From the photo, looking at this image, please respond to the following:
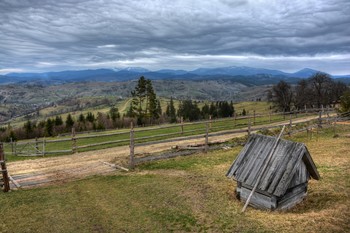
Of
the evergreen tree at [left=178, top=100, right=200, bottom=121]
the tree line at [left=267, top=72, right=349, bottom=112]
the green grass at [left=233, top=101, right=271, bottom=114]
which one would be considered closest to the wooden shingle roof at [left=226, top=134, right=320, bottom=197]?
the tree line at [left=267, top=72, right=349, bottom=112]

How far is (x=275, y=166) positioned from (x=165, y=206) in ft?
13.6

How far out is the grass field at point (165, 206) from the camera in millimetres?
8461

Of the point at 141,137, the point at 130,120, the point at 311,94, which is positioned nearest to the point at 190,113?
the point at 130,120

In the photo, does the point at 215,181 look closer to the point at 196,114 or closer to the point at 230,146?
the point at 230,146

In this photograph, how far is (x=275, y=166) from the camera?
9.99 m

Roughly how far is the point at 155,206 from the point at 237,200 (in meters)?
3.11

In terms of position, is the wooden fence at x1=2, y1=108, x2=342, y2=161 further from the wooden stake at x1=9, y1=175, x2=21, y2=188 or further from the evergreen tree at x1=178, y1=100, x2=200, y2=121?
the evergreen tree at x1=178, y1=100, x2=200, y2=121

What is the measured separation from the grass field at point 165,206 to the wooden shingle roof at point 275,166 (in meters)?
0.91

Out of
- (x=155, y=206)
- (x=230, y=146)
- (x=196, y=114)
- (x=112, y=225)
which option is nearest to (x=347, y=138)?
(x=230, y=146)

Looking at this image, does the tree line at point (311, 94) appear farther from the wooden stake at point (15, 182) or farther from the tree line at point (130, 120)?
the wooden stake at point (15, 182)

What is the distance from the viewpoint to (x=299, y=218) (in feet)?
28.0

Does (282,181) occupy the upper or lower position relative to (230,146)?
upper

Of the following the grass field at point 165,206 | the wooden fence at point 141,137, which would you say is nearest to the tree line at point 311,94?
the wooden fence at point 141,137

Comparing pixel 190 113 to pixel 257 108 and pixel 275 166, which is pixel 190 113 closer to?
pixel 257 108
